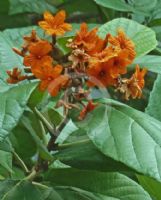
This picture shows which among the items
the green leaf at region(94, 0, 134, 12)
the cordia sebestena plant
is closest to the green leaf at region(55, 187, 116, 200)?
the cordia sebestena plant

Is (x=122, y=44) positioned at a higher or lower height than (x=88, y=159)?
higher

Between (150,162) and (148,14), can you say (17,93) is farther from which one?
(148,14)

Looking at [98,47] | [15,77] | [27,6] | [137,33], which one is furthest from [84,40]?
[27,6]

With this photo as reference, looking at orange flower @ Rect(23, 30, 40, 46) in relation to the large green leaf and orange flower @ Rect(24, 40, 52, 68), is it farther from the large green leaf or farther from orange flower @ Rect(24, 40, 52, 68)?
the large green leaf

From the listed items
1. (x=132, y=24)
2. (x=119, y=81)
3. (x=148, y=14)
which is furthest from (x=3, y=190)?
(x=148, y=14)

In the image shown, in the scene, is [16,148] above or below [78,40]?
below

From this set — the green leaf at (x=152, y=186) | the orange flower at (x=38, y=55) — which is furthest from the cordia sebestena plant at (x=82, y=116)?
the green leaf at (x=152, y=186)

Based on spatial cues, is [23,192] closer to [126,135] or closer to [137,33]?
[126,135]
